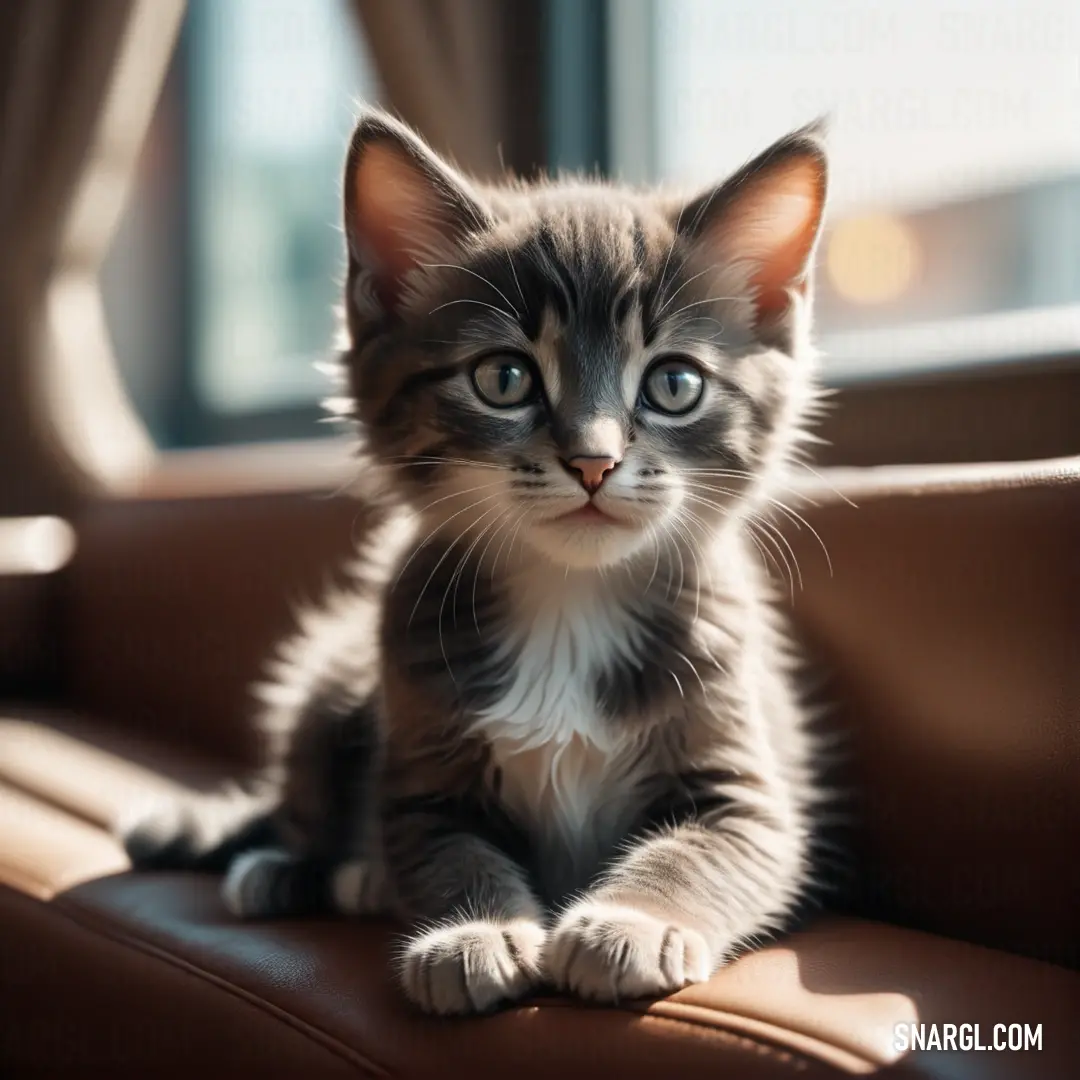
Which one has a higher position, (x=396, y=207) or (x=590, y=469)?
(x=396, y=207)

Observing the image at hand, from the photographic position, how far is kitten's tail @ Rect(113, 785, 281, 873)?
1363mm

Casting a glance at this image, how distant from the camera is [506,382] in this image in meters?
1.07

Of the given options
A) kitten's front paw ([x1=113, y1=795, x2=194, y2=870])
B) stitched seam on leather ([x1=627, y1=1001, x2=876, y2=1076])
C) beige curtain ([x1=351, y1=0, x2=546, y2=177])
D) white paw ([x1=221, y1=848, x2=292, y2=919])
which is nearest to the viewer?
stitched seam on leather ([x1=627, y1=1001, x2=876, y2=1076])

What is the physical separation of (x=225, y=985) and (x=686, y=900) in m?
0.41

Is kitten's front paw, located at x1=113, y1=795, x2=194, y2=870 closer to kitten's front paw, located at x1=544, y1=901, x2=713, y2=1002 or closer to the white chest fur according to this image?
the white chest fur

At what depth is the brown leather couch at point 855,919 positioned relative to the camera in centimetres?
87

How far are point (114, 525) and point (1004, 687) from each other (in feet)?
5.52

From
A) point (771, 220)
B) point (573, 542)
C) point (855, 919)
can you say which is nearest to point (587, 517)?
point (573, 542)

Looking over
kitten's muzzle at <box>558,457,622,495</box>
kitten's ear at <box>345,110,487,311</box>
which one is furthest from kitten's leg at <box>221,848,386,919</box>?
kitten's ear at <box>345,110,487,311</box>

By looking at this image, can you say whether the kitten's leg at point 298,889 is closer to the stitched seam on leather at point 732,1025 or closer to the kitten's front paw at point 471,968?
the kitten's front paw at point 471,968

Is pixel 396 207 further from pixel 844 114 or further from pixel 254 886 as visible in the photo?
pixel 844 114

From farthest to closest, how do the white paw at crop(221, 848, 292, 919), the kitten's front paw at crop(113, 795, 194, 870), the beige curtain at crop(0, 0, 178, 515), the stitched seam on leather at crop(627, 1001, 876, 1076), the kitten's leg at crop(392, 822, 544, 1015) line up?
the beige curtain at crop(0, 0, 178, 515)
the kitten's front paw at crop(113, 795, 194, 870)
the white paw at crop(221, 848, 292, 919)
the kitten's leg at crop(392, 822, 544, 1015)
the stitched seam on leather at crop(627, 1001, 876, 1076)

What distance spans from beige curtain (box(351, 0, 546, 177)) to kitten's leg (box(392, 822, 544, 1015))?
4.93 ft

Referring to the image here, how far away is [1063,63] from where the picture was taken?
1.75 metres
